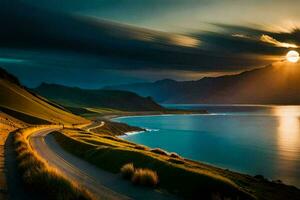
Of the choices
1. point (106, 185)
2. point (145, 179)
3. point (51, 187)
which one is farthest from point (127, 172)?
point (51, 187)

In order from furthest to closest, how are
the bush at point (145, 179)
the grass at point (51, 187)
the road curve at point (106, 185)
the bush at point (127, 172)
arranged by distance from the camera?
1. the bush at point (127, 172)
2. the bush at point (145, 179)
3. the road curve at point (106, 185)
4. the grass at point (51, 187)

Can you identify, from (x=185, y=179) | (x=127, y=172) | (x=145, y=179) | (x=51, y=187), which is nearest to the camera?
(x=51, y=187)

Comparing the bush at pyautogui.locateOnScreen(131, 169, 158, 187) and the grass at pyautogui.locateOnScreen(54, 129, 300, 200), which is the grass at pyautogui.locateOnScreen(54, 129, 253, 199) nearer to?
the grass at pyautogui.locateOnScreen(54, 129, 300, 200)

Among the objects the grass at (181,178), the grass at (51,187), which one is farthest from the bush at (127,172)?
the grass at (51,187)

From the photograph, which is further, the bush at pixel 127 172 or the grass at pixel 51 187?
the bush at pixel 127 172

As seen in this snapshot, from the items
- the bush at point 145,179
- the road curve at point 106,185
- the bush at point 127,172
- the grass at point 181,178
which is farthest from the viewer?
the bush at point 127,172

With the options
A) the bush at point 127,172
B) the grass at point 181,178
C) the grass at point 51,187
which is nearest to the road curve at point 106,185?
the bush at point 127,172

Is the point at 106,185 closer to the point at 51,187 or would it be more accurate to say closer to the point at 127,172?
the point at 127,172

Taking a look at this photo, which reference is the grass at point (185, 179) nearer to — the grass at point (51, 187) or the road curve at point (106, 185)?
the road curve at point (106, 185)

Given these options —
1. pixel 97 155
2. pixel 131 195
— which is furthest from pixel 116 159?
pixel 131 195

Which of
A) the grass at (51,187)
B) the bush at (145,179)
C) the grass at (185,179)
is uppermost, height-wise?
the grass at (51,187)

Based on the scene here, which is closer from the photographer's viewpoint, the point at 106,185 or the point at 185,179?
the point at 106,185

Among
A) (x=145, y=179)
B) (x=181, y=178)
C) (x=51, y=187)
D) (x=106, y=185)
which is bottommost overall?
(x=106, y=185)

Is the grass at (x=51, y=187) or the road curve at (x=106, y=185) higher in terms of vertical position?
the grass at (x=51, y=187)
